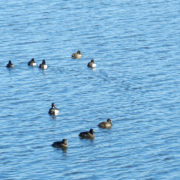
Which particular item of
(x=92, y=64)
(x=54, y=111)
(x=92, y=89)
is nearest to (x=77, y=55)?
(x=92, y=64)

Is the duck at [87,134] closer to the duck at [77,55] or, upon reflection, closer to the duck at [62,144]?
the duck at [62,144]

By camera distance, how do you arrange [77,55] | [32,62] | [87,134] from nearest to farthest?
[87,134] → [32,62] → [77,55]

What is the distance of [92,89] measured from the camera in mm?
72250

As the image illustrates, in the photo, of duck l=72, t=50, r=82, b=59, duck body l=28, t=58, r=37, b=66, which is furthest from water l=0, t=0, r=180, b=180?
duck body l=28, t=58, r=37, b=66

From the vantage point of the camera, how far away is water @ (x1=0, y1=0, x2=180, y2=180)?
56.8 metres

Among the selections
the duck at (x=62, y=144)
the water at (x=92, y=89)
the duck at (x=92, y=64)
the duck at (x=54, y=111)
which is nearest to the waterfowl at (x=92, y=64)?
the duck at (x=92, y=64)

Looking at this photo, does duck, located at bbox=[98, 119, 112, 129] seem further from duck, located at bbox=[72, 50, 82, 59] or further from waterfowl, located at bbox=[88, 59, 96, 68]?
duck, located at bbox=[72, 50, 82, 59]

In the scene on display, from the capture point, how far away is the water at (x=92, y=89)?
5681 cm

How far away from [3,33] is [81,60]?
14.0 meters

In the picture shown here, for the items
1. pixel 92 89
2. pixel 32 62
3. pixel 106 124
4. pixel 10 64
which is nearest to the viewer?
pixel 106 124

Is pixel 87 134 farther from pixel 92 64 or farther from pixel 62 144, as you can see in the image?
pixel 92 64

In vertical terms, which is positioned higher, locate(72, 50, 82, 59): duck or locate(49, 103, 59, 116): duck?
locate(72, 50, 82, 59): duck

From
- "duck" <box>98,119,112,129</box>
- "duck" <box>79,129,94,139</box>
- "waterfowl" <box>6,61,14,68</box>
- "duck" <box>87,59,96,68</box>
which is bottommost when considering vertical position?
"duck" <box>79,129,94,139</box>

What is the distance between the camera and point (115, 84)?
73.3 meters
